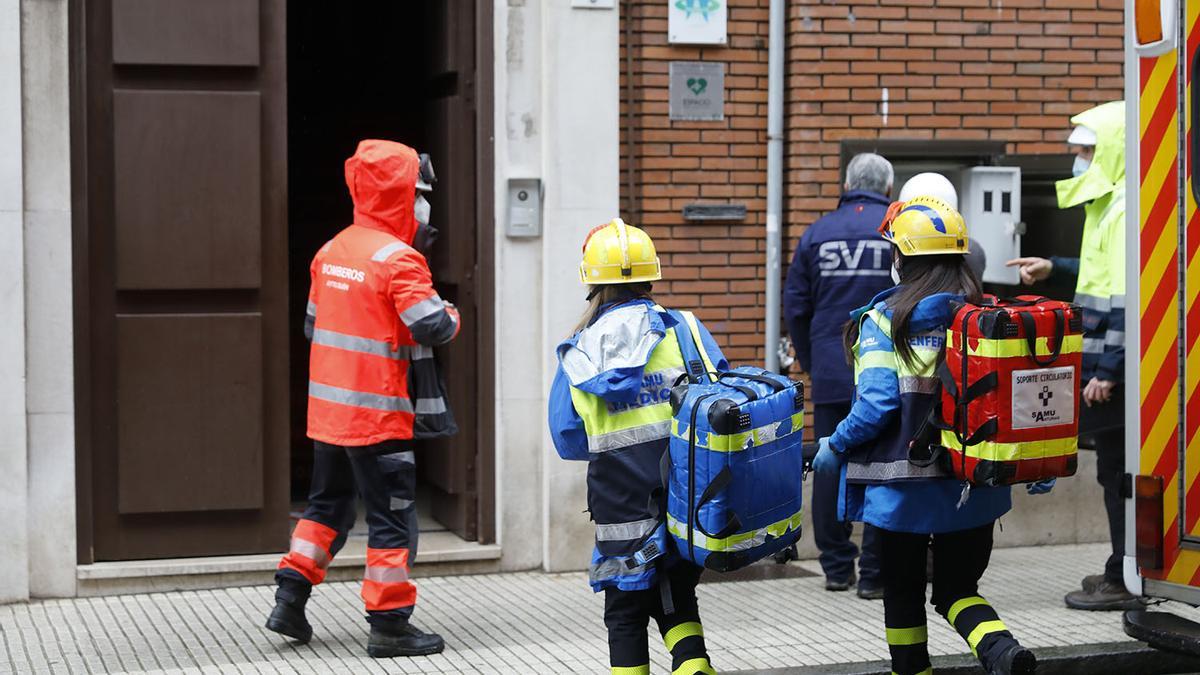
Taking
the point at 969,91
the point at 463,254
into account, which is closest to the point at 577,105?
the point at 463,254

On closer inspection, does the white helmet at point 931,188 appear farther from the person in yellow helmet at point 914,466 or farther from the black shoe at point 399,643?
the black shoe at point 399,643

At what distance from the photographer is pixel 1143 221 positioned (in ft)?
17.4

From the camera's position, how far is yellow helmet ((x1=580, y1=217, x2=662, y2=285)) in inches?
207

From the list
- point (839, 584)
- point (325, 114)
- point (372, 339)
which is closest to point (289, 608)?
point (372, 339)

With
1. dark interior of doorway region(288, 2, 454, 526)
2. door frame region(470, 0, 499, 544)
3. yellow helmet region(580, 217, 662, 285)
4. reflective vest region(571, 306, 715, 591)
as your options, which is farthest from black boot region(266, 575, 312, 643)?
dark interior of doorway region(288, 2, 454, 526)

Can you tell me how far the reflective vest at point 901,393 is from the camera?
211 inches

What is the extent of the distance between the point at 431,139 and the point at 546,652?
348cm

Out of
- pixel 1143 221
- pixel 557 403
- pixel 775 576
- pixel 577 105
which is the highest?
pixel 577 105

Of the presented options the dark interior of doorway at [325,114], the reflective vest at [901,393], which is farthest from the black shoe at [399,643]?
the dark interior of doorway at [325,114]

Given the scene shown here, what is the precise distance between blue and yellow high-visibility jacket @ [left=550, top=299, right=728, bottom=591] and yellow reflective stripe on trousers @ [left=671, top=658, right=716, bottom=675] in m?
0.28

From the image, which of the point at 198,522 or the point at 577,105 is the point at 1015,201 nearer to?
the point at 577,105

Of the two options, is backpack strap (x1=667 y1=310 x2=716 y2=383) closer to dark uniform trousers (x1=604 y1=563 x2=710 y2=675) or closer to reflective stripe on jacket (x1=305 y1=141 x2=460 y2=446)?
dark uniform trousers (x1=604 y1=563 x2=710 y2=675)

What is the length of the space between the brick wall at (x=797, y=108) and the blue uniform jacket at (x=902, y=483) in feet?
10.3

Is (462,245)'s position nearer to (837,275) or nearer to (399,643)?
(837,275)
